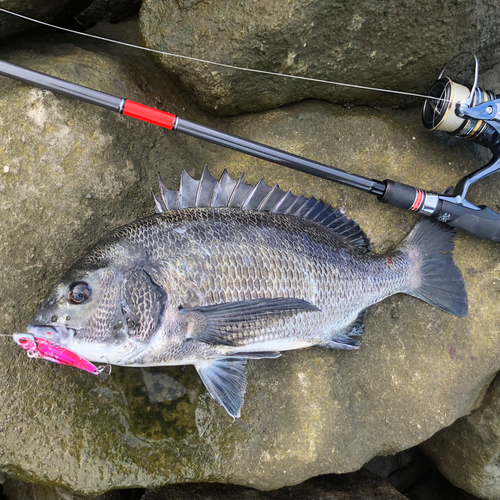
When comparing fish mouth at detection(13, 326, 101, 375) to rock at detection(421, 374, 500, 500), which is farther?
rock at detection(421, 374, 500, 500)

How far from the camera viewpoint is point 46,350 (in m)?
1.77

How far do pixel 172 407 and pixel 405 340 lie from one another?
56.3 inches

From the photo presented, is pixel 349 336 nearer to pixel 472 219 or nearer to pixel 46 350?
pixel 472 219

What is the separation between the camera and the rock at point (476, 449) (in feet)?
8.55

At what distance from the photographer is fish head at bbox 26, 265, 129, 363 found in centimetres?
172

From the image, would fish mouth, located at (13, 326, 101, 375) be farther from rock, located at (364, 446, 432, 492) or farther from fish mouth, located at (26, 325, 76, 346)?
rock, located at (364, 446, 432, 492)

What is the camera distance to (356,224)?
2344 mm

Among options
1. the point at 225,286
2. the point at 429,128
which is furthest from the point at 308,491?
the point at 429,128

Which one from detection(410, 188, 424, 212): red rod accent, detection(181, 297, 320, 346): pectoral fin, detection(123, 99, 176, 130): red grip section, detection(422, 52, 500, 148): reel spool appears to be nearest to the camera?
detection(181, 297, 320, 346): pectoral fin

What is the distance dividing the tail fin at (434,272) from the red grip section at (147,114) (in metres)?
1.53

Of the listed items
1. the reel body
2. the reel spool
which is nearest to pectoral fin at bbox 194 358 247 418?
the reel body

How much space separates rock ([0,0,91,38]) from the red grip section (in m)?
0.77

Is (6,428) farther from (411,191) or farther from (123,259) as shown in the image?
(411,191)

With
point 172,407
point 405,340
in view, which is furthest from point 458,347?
point 172,407
